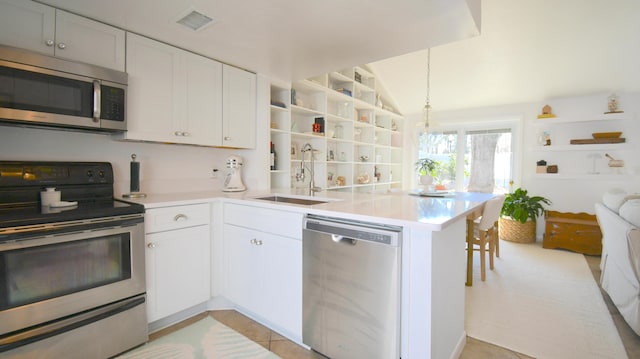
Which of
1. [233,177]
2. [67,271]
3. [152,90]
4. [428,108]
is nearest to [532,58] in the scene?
[428,108]

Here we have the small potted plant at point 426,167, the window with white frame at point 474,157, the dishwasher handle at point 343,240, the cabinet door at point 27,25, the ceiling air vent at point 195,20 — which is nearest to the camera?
the dishwasher handle at point 343,240

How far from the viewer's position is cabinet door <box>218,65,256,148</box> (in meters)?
A: 2.72

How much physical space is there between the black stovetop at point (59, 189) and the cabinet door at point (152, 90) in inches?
15.1

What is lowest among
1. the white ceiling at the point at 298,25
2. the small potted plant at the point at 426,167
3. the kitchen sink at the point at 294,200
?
the kitchen sink at the point at 294,200

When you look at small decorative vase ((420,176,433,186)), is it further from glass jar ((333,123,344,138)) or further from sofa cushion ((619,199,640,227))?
glass jar ((333,123,344,138))

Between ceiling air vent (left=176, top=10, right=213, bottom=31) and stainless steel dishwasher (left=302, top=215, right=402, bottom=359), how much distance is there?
4.91ft

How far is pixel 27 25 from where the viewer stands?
65.7 inches

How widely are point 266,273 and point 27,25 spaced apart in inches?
81.1

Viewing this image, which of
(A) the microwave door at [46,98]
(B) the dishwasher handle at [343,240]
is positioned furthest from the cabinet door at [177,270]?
(B) the dishwasher handle at [343,240]

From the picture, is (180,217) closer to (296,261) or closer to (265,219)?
(265,219)

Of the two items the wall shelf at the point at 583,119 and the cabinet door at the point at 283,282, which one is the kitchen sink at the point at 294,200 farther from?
the wall shelf at the point at 583,119

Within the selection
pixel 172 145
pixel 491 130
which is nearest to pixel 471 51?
pixel 491 130

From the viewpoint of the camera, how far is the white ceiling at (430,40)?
179 cm

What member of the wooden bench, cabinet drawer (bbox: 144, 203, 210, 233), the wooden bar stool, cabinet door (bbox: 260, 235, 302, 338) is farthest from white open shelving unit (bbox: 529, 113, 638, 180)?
cabinet drawer (bbox: 144, 203, 210, 233)
